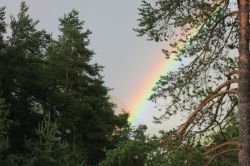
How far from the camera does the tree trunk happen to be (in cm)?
1286

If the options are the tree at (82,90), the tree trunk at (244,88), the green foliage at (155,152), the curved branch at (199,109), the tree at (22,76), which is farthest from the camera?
the tree at (82,90)

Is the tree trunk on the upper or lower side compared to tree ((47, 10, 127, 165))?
lower

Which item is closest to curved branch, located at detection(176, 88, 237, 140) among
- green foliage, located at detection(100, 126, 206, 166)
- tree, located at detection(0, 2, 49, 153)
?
green foliage, located at detection(100, 126, 206, 166)

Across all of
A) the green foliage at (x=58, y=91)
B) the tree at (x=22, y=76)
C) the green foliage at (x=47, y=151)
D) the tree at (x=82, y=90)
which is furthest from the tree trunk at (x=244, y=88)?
the tree at (x=82, y=90)

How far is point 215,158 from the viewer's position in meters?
14.0

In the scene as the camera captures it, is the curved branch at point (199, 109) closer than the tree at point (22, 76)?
Yes

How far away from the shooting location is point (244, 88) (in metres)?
13.1

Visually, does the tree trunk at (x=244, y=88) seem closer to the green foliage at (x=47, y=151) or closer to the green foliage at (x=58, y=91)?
the green foliage at (x=47, y=151)

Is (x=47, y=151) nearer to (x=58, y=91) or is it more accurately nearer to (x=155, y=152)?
(x=155, y=152)

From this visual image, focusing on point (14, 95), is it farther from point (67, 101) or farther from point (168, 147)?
point (168, 147)

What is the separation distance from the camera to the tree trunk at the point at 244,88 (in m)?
12.9

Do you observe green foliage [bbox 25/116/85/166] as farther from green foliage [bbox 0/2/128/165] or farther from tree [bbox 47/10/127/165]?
tree [bbox 47/10/127/165]

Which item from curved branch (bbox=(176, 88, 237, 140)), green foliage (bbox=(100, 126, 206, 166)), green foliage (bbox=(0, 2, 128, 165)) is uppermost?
green foliage (bbox=(0, 2, 128, 165))

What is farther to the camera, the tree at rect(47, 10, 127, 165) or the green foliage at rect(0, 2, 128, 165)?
the tree at rect(47, 10, 127, 165)
